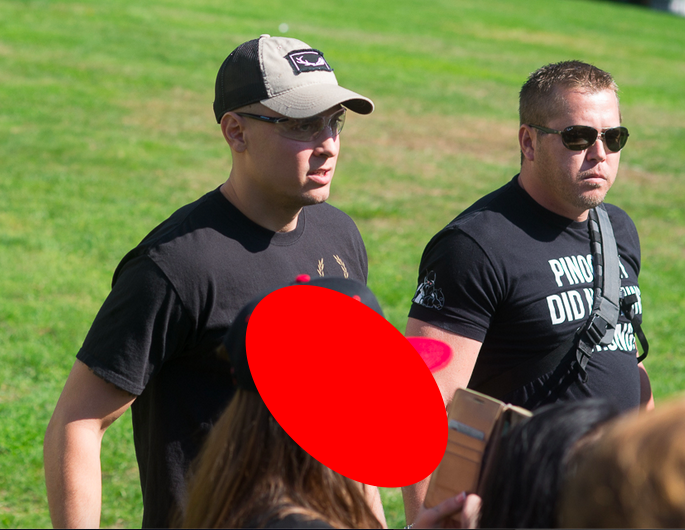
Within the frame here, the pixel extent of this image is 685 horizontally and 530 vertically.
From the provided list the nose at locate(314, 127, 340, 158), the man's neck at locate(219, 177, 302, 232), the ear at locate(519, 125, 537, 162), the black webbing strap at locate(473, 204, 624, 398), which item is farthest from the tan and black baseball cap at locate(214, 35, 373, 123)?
the black webbing strap at locate(473, 204, 624, 398)

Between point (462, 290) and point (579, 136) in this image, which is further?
point (579, 136)

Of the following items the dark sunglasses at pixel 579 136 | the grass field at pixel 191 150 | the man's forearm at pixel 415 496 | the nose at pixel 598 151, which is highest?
the dark sunglasses at pixel 579 136

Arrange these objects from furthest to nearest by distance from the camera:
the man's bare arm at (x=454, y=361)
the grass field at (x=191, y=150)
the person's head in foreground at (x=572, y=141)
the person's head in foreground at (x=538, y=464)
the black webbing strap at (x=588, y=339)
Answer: the grass field at (x=191, y=150) → the person's head in foreground at (x=572, y=141) → the black webbing strap at (x=588, y=339) → the man's bare arm at (x=454, y=361) → the person's head in foreground at (x=538, y=464)

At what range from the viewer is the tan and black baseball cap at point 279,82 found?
2697 mm

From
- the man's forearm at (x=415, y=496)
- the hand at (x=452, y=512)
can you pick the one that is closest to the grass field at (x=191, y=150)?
the man's forearm at (x=415, y=496)

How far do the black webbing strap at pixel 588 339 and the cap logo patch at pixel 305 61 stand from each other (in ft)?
4.72

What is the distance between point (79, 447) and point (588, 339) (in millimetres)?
1995

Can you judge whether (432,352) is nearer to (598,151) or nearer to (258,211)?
(258,211)

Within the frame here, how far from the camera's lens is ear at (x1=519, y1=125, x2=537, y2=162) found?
3.59 metres

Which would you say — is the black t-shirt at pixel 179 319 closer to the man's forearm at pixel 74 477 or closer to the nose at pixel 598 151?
the man's forearm at pixel 74 477

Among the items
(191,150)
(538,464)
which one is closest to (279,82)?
(538,464)

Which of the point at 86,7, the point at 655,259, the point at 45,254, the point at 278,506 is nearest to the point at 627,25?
the point at 86,7

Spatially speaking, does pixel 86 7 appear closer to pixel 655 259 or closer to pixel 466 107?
pixel 466 107

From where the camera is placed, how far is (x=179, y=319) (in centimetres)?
247
